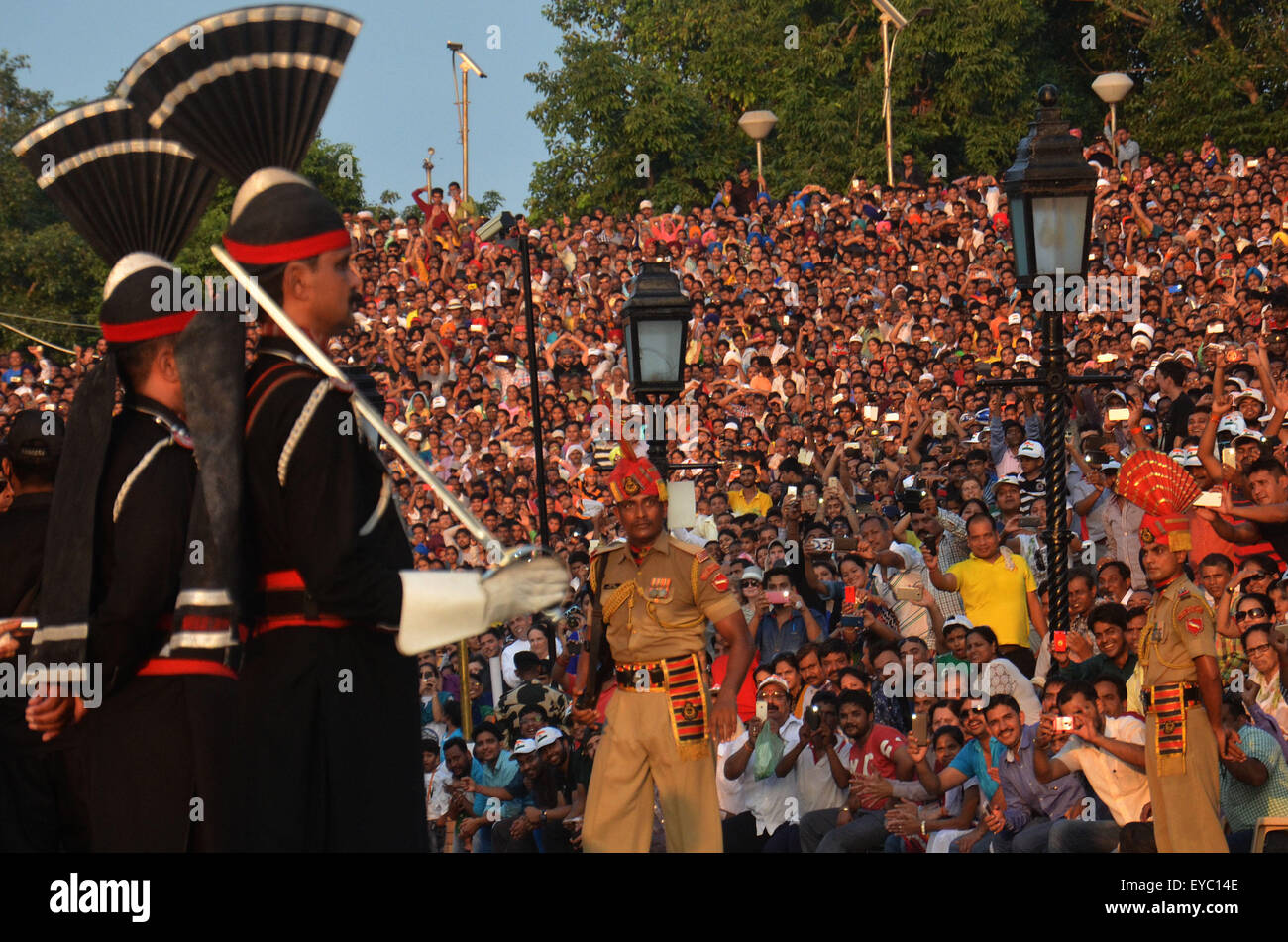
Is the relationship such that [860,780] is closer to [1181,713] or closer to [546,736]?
[1181,713]

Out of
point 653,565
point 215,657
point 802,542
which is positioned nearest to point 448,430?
point 802,542

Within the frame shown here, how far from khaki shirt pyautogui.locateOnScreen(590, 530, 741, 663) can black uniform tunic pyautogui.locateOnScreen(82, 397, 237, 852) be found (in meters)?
3.73

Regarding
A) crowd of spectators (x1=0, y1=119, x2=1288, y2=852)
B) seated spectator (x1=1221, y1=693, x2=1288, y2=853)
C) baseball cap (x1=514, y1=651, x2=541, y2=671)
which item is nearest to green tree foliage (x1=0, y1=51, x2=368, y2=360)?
crowd of spectators (x1=0, y1=119, x2=1288, y2=852)

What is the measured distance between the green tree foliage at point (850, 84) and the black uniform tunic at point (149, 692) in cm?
2637

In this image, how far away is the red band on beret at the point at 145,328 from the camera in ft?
16.1

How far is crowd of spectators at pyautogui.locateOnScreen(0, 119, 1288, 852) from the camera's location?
902 centimetres

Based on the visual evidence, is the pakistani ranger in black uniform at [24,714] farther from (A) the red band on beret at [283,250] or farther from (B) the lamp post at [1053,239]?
(B) the lamp post at [1053,239]

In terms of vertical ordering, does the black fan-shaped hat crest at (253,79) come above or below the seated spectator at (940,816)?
above

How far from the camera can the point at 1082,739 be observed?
27.9ft

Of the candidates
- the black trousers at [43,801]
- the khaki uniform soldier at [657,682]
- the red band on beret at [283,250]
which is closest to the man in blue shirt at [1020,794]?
the khaki uniform soldier at [657,682]

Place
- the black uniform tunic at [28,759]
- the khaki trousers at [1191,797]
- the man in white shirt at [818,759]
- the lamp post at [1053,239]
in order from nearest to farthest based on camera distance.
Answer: the black uniform tunic at [28,759] → the khaki trousers at [1191,797] → the lamp post at [1053,239] → the man in white shirt at [818,759]

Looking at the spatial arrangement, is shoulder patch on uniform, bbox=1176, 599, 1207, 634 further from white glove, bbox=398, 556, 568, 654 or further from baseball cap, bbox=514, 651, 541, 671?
baseball cap, bbox=514, 651, 541, 671

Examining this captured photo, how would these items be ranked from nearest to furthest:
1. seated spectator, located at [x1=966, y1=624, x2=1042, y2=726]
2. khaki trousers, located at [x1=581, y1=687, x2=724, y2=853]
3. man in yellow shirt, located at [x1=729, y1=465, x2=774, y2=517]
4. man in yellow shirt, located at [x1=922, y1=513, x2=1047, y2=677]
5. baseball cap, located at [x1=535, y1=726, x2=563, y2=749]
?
khaki trousers, located at [x1=581, y1=687, x2=724, y2=853]
seated spectator, located at [x1=966, y1=624, x2=1042, y2=726]
man in yellow shirt, located at [x1=922, y1=513, x2=1047, y2=677]
baseball cap, located at [x1=535, y1=726, x2=563, y2=749]
man in yellow shirt, located at [x1=729, y1=465, x2=774, y2=517]
